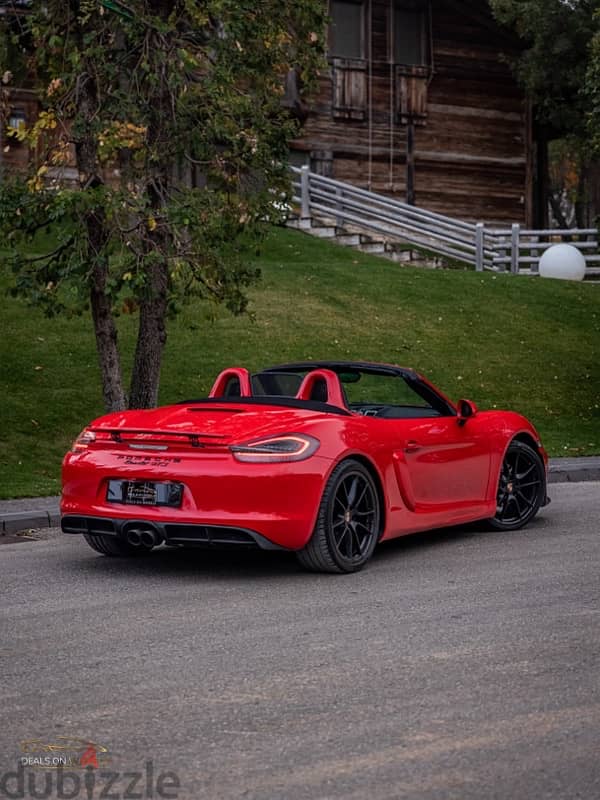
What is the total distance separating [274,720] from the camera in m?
5.18

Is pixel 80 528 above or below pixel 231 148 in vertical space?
below

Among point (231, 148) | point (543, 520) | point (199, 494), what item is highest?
point (231, 148)

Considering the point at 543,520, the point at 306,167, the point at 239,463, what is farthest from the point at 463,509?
the point at 306,167

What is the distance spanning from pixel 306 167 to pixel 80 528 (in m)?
25.5

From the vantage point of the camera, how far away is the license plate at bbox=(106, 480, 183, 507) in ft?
27.7

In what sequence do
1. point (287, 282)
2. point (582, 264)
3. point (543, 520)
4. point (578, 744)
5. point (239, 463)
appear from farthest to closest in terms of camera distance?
point (582, 264)
point (287, 282)
point (543, 520)
point (239, 463)
point (578, 744)

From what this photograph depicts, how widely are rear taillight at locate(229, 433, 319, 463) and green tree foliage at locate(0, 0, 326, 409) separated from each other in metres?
5.18

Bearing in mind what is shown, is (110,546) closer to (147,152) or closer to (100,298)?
(100,298)

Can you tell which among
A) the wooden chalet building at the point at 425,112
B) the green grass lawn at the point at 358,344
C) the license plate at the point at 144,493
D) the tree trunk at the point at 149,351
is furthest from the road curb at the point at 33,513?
the wooden chalet building at the point at 425,112

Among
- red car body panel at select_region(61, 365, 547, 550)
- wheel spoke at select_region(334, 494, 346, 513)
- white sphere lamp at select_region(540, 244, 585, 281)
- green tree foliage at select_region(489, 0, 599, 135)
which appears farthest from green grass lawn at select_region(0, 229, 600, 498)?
green tree foliage at select_region(489, 0, 599, 135)

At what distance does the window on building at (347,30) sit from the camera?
37.0 meters

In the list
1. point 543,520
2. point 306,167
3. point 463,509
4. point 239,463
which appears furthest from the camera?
point 306,167

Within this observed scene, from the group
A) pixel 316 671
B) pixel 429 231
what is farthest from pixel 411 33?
pixel 316 671

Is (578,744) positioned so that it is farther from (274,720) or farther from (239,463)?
(239,463)
